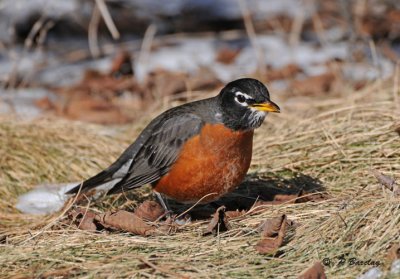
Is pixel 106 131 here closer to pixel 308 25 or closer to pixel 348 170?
pixel 348 170

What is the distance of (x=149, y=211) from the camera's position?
528 cm

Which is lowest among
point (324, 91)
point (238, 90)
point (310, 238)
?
point (324, 91)

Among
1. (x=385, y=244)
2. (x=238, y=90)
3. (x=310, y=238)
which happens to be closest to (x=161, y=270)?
(x=310, y=238)

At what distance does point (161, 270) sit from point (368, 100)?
3823 mm

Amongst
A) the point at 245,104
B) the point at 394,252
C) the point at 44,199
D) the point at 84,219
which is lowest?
the point at 44,199

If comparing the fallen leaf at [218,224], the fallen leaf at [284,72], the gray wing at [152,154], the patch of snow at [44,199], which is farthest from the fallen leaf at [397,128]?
the fallen leaf at [284,72]

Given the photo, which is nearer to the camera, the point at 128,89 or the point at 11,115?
the point at 11,115

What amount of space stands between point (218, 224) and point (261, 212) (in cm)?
52

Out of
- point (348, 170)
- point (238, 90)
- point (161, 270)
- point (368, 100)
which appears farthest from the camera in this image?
point (368, 100)

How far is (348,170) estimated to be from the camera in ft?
18.6

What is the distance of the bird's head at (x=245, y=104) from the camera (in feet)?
16.4

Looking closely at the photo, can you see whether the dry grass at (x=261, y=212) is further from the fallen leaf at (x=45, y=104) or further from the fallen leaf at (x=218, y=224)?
the fallen leaf at (x=45, y=104)
